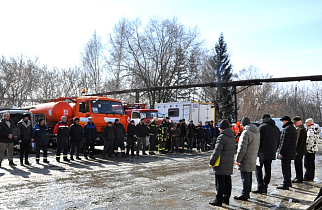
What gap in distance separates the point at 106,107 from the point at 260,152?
10.4 meters

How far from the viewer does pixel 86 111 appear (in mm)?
15625

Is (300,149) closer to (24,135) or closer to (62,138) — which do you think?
(62,138)

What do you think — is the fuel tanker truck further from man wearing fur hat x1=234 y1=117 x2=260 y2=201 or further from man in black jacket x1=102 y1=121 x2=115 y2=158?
man wearing fur hat x1=234 y1=117 x2=260 y2=201

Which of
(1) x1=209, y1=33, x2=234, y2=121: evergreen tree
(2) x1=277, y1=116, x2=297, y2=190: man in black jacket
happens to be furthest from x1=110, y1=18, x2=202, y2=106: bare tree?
(2) x1=277, y1=116, x2=297, y2=190: man in black jacket

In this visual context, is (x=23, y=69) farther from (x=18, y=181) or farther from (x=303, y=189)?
(x=303, y=189)

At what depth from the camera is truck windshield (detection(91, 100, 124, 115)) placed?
15791 millimetres

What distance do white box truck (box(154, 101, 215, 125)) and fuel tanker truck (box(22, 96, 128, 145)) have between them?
6186mm

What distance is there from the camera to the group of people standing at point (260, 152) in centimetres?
591

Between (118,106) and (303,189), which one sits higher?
(118,106)

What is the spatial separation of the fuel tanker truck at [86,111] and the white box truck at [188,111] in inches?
244

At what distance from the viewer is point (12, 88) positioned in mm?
31922

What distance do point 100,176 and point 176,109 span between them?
1360cm

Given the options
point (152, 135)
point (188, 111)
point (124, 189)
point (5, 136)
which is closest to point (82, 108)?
point (152, 135)

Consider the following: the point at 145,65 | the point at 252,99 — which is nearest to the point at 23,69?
the point at 145,65
